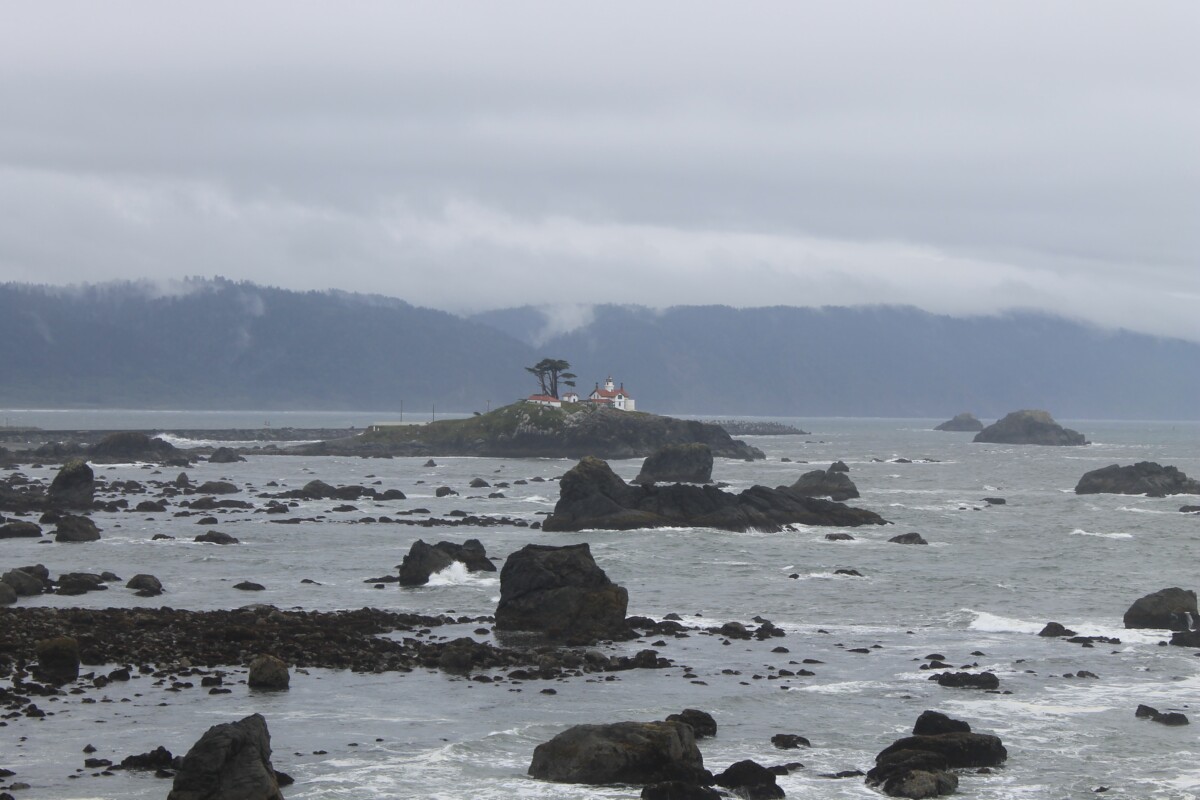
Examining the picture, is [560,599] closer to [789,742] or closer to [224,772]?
[789,742]

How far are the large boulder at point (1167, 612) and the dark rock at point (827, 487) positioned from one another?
56.5 meters

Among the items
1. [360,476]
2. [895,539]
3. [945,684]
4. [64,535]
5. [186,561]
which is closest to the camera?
[945,684]

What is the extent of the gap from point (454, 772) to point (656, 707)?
775 centimetres

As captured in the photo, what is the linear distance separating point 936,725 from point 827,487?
3059 inches

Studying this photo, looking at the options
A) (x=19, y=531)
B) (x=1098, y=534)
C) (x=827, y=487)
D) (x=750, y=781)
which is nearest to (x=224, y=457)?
(x=827, y=487)

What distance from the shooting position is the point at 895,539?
271ft

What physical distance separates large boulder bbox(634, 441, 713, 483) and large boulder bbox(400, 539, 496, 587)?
65850mm

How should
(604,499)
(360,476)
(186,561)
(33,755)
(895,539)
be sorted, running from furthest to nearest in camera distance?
(360,476), (604,499), (895,539), (186,561), (33,755)

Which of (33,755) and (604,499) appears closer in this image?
(33,755)

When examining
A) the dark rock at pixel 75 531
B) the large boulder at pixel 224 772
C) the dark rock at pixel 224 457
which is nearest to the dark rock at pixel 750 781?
the large boulder at pixel 224 772

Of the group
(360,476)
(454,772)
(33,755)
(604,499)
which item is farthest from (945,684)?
(360,476)

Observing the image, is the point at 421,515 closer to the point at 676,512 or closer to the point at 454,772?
the point at 676,512

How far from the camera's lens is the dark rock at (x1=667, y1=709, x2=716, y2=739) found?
3447cm

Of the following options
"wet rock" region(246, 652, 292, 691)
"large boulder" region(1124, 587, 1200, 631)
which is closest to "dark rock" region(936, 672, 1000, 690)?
"large boulder" region(1124, 587, 1200, 631)
